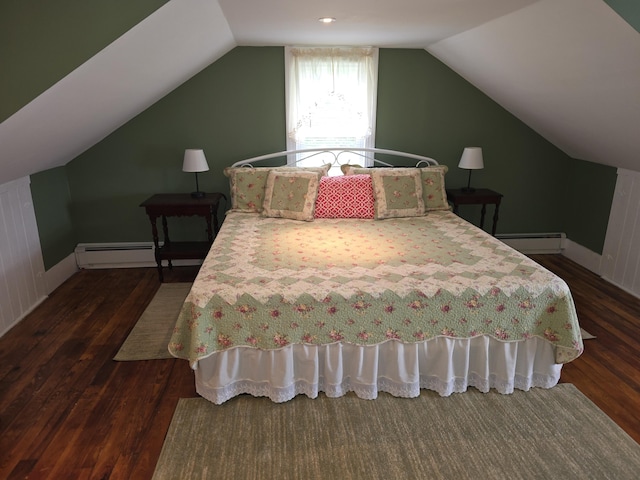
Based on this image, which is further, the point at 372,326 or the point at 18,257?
the point at 18,257

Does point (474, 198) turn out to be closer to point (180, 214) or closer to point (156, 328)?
point (180, 214)

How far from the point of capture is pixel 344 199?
367 cm

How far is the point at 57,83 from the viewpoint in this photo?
83.3 inches

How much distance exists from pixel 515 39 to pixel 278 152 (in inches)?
87.2

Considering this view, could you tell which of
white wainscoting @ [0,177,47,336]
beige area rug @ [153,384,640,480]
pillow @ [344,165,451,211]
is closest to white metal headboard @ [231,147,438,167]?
pillow @ [344,165,451,211]

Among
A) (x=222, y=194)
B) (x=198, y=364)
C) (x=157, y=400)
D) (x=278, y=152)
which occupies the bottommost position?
(x=157, y=400)

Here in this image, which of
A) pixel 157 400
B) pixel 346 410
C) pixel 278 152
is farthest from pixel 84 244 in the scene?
pixel 346 410

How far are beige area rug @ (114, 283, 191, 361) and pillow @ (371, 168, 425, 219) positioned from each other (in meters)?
1.78

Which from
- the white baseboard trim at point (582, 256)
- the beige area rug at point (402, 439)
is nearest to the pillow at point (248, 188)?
the beige area rug at point (402, 439)

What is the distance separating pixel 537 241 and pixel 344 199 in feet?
7.94

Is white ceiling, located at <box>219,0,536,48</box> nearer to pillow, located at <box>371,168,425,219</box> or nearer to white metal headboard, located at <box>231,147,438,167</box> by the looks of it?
white metal headboard, located at <box>231,147,438,167</box>

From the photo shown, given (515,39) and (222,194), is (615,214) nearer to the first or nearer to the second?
(515,39)

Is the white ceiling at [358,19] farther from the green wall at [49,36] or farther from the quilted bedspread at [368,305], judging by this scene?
the quilted bedspread at [368,305]

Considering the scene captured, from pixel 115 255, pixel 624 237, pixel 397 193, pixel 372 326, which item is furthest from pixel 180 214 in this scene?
pixel 624 237
